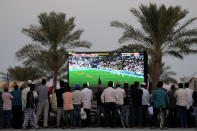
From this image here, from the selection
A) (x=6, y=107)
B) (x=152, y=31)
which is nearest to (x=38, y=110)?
(x=6, y=107)

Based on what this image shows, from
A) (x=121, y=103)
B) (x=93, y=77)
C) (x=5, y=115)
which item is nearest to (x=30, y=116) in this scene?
(x=5, y=115)

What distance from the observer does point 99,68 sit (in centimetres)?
2555

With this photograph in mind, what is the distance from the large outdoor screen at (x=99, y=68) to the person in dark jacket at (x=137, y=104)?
5.23m

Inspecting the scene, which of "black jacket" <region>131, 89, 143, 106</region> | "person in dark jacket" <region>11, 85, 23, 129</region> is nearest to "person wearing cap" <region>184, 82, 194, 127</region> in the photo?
"black jacket" <region>131, 89, 143, 106</region>

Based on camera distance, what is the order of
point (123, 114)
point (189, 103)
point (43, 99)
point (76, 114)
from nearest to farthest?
point (43, 99) < point (76, 114) < point (123, 114) < point (189, 103)

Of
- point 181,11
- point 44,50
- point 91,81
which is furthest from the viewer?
point 44,50

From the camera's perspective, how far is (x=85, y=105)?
66.6 feet

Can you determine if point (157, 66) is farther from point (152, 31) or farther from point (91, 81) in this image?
point (91, 81)

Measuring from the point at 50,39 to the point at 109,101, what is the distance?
46.7 ft

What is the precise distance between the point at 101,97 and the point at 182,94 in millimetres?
3548

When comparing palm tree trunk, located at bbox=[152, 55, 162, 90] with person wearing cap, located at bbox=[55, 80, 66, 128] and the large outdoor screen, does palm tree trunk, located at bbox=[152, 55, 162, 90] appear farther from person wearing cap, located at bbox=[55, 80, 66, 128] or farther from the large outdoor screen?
person wearing cap, located at bbox=[55, 80, 66, 128]

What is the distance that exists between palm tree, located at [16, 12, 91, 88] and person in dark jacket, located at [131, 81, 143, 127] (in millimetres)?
13973

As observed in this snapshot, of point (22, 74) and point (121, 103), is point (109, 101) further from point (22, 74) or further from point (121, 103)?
point (22, 74)

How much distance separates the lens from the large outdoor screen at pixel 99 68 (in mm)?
25375
